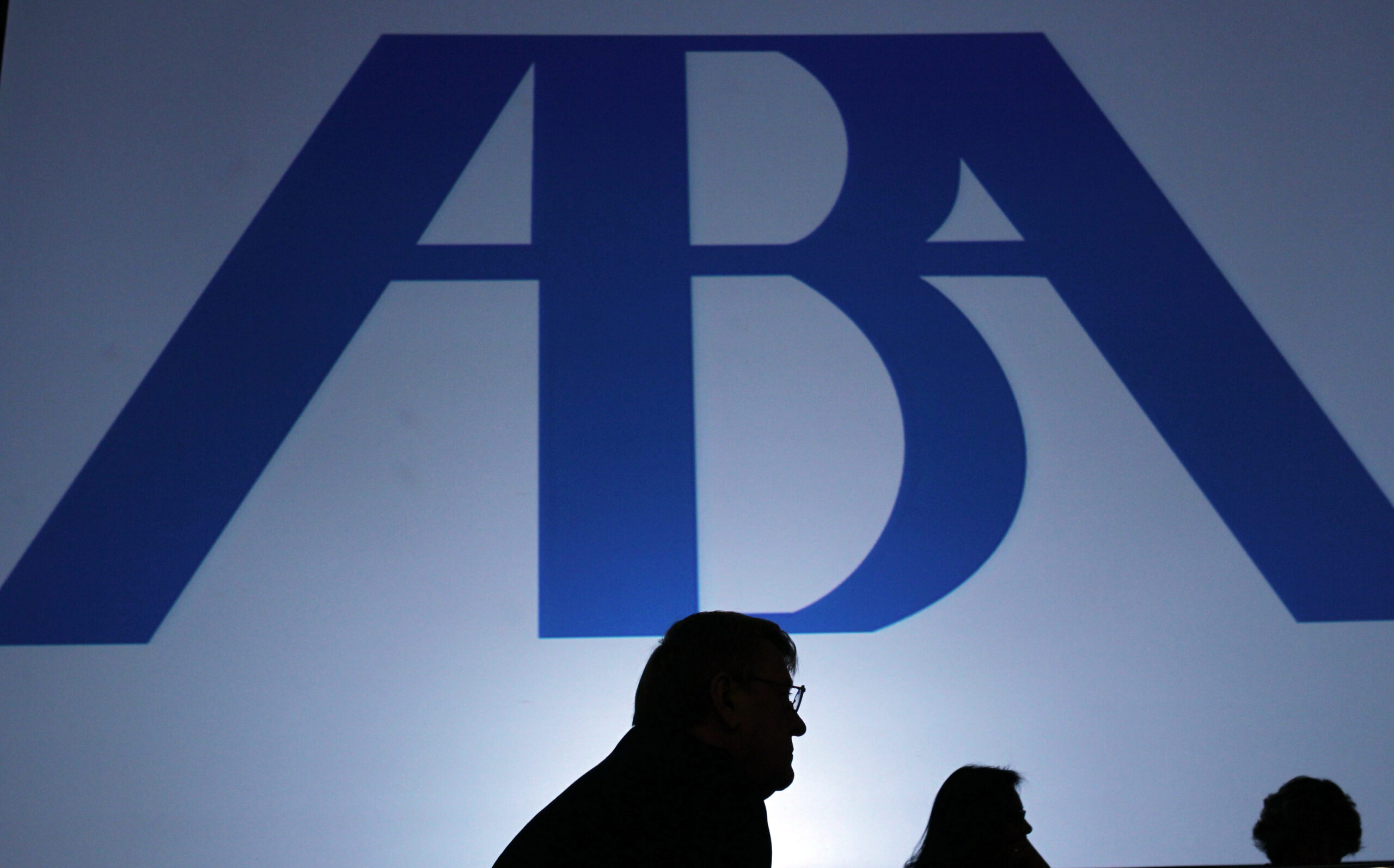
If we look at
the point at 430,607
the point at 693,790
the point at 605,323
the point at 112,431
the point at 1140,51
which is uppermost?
the point at 1140,51

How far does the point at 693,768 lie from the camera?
1.06 meters

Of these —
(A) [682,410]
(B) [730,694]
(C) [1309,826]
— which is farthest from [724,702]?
(C) [1309,826]

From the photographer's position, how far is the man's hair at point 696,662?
1171 mm

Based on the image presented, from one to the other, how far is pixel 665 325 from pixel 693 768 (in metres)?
1.55

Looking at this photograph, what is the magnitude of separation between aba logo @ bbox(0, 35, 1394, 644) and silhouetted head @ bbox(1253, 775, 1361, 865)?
1.48 feet

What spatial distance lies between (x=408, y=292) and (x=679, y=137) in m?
0.72

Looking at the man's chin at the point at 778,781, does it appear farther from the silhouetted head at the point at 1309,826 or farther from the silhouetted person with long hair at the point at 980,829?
the silhouetted head at the point at 1309,826

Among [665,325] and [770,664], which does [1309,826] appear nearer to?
[770,664]

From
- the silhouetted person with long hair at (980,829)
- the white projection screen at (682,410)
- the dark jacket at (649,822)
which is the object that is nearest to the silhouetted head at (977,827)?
the silhouetted person with long hair at (980,829)

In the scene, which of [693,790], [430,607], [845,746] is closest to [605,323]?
[430,607]

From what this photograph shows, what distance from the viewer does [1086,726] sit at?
231 cm

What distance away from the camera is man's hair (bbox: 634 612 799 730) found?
1.17m

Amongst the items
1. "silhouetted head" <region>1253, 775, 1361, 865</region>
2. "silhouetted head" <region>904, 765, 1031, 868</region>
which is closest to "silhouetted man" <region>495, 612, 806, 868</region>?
"silhouetted head" <region>904, 765, 1031, 868</region>

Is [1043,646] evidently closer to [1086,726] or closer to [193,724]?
[1086,726]
